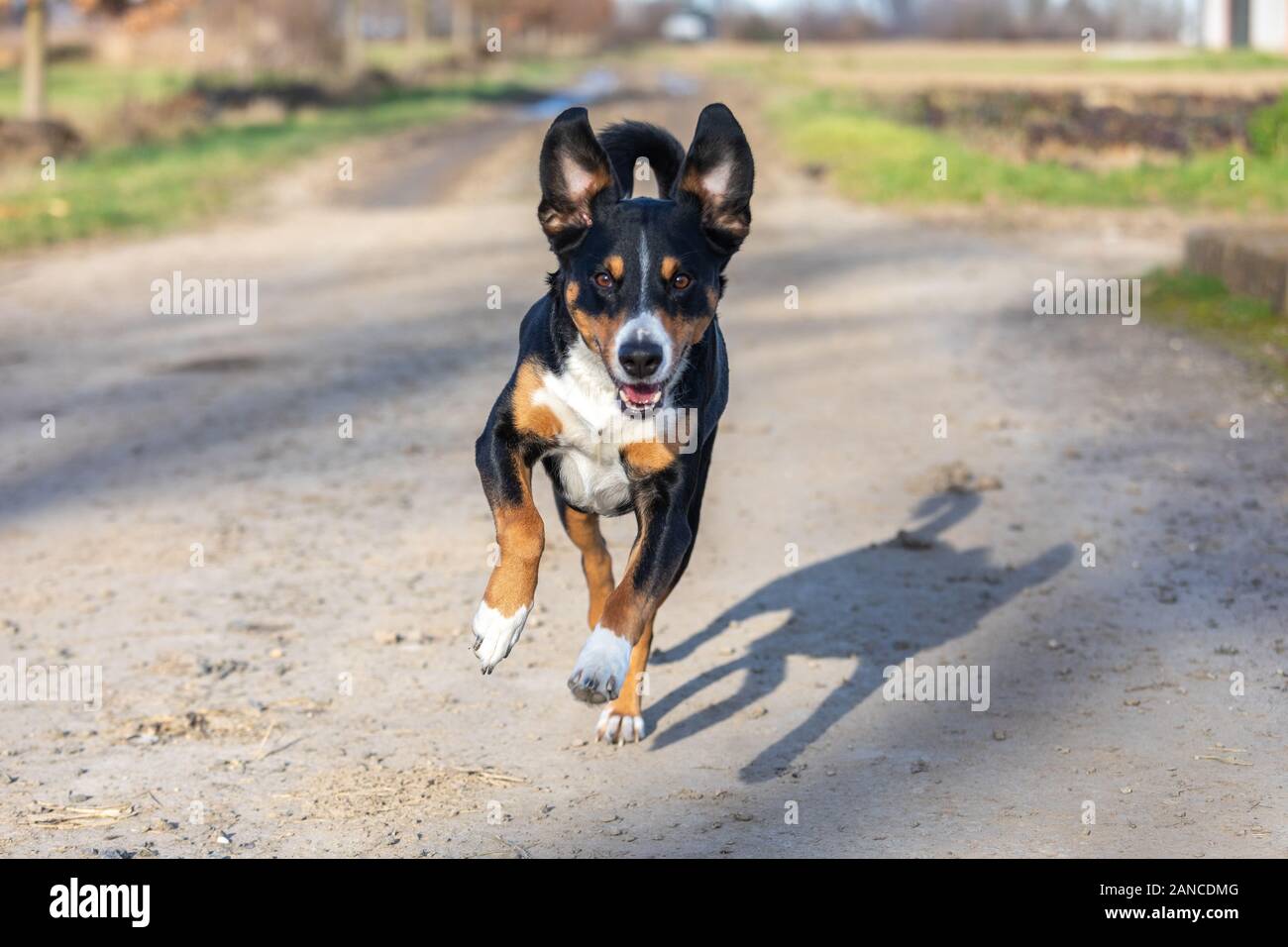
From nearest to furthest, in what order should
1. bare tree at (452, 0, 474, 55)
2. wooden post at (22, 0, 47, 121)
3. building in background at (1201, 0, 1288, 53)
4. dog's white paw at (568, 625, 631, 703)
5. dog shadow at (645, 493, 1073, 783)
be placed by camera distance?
1. dog's white paw at (568, 625, 631, 703)
2. dog shadow at (645, 493, 1073, 783)
3. wooden post at (22, 0, 47, 121)
4. building in background at (1201, 0, 1288, 53)
5. bare tree at (452, 0, 474, 55)

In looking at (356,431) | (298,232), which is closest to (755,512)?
(356,431)

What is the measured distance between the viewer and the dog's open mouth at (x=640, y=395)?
473 centimetres

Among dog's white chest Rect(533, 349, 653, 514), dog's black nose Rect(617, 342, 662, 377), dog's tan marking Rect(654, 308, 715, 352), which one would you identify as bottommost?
dog's white chest Rect(533, 349, 653, 514)

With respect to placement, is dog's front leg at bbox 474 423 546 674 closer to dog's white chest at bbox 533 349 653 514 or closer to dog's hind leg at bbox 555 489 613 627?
dog's white chest at bbox 533 349 653 514

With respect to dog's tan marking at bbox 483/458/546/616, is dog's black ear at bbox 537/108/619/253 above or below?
above

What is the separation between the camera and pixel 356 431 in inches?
375

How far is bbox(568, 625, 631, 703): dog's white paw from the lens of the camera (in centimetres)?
426

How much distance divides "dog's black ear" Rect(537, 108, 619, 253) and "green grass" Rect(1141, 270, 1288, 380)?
23.3 ft

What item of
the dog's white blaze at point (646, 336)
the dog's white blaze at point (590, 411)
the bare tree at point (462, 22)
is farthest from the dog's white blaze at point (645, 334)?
the bare tree at point (462, 22)

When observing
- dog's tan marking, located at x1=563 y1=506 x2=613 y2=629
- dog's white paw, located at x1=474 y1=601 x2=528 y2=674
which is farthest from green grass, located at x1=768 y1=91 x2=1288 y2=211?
dog's white paw, located at x1=474 y1=601 x2=528 y2=674

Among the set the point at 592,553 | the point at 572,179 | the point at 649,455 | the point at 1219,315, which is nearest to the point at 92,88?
the point at 1219,315

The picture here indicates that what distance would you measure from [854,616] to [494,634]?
227 centimetres

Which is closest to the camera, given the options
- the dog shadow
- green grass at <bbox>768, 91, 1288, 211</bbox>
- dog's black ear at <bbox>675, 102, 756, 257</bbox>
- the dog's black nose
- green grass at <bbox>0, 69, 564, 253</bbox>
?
the dog's black nose
